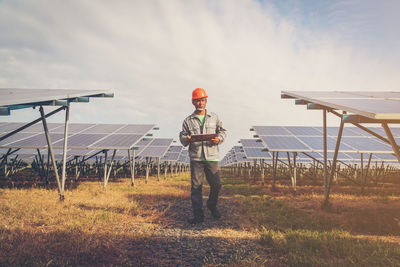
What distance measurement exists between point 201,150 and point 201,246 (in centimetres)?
185

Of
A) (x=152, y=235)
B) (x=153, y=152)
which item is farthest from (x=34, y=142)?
(x=152, y=235)

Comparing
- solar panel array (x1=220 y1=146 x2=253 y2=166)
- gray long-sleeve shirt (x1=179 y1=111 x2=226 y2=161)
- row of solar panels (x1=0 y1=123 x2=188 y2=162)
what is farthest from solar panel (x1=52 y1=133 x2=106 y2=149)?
solar panel array (x1=220 y1=146 x2=253 y2=166)

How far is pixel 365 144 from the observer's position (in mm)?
9852

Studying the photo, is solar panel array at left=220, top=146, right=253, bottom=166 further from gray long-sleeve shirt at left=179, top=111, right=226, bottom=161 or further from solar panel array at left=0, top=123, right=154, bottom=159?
gray long-sleeve shirt at left=179, top=111, right=226, bottom=161

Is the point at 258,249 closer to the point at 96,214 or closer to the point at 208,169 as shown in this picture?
the point at 208,169

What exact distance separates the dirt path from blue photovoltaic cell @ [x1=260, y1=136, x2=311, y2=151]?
5.04 metres

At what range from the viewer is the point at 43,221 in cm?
392

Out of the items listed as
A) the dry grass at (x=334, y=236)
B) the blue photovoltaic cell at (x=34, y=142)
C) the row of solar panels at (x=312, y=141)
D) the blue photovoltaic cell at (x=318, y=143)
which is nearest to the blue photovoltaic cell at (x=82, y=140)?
the blue photovoltaic cell at (x=34, y=142)

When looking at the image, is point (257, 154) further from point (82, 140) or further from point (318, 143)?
point (82, 140)

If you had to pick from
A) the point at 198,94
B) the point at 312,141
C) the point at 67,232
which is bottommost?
the point at 67,232

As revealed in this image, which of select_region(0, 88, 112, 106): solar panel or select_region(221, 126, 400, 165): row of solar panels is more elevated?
select_region(0, 88, 112, 106): solar panel

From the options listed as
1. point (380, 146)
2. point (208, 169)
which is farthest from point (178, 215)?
point (380, 146)

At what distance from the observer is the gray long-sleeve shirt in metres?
4.52

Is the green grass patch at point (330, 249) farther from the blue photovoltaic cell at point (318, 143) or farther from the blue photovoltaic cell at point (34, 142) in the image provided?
the blue photovoltaic cell at point (34, 142)
